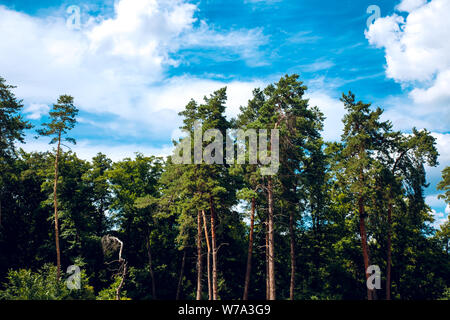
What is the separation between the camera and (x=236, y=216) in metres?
22.8

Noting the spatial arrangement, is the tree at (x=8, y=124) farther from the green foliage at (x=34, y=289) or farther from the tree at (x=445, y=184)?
the tree at (x=445, y=184)

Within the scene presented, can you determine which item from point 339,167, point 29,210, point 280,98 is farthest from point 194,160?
point 29,210

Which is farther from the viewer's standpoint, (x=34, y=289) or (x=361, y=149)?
(x=361, y=149)

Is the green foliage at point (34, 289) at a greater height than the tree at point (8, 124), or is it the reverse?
the tree at point (8, 124)

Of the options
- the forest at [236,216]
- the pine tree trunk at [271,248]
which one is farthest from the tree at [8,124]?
the pine tree trunk at [271,248]

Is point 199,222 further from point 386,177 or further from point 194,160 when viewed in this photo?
point 386,177

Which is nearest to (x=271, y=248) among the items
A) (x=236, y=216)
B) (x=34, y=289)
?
(x=236, y=216)

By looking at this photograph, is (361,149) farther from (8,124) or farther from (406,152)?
(8,124)

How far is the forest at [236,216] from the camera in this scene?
21125mm

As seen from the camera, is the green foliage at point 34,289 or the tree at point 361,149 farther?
the tree at point 361,149

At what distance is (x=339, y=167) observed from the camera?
21719 mm

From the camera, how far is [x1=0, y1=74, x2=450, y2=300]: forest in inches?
832

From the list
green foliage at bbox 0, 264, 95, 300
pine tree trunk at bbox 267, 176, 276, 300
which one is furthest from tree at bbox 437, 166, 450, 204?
green foliage at bbox 0, 264, 95, 300
